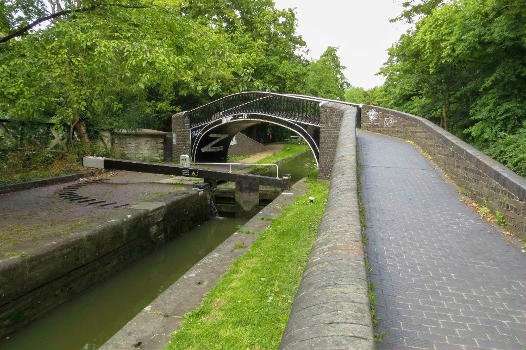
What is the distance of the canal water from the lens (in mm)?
4902

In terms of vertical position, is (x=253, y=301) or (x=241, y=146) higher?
(x=241, y=146)

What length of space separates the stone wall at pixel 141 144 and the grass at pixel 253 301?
12535mm

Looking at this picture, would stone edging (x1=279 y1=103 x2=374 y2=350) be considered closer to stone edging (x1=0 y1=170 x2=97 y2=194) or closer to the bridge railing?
stone edging (x1=0 y1=170 x2=97 y2=194)

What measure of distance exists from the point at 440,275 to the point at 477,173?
3207mm

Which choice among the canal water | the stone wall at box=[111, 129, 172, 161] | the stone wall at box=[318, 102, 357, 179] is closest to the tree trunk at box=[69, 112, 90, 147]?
the stone wall at box=[111, 129, 172, 161]

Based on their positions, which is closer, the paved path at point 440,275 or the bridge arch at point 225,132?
the paved path at point 440,275

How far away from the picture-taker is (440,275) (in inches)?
130

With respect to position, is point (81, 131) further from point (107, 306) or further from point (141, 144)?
point (107, 306)

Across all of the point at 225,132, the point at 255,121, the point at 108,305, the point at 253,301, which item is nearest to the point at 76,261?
the point at 108,305

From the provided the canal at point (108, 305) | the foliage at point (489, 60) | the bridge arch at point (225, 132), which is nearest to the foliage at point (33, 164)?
the canal at point (108, 305)

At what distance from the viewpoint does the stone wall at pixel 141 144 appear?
1650cm

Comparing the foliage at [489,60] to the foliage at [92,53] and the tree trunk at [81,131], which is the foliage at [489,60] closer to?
the foliage at [92,53]

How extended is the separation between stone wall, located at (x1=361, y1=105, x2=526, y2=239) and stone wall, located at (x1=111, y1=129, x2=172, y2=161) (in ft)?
42.7

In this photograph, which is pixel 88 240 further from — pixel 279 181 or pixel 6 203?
pixel 279 181
